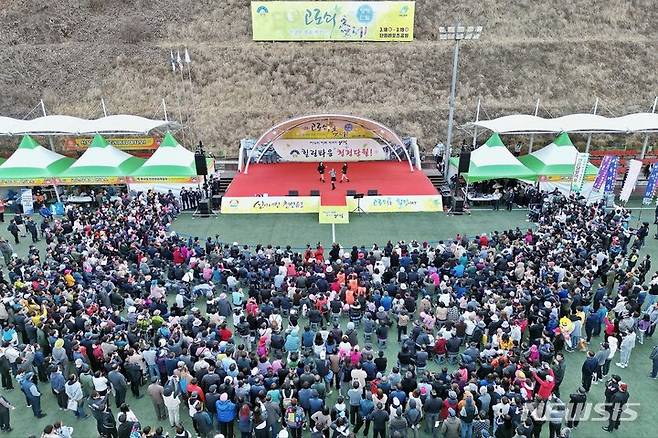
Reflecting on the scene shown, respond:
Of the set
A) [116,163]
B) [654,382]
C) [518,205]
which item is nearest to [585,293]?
[654,382]

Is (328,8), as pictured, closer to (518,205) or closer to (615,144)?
(518,205)

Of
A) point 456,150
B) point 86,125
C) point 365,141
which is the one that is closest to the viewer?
point 86,125

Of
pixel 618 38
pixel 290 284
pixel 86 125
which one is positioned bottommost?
Answer: pixel 290 284

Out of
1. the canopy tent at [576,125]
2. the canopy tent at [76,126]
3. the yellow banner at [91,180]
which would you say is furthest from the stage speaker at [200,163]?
the canopy tent at [576,125]

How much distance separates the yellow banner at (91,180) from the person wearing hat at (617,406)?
848 inches

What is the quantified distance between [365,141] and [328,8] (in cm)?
1067

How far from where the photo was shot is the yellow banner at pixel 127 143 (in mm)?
27062

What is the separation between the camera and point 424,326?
42.4ft

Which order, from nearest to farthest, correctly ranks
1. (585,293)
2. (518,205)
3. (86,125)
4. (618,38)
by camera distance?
1. (585,293)
2. (518,205)
3. (86,125)
4. (618,38)

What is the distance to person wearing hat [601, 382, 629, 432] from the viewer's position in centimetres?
1003

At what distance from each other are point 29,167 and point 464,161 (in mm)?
20728

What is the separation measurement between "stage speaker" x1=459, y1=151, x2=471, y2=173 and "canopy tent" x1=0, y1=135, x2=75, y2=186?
19.3 meters

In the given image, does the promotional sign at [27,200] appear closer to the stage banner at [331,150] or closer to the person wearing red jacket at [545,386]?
the stage banner at [331,150]

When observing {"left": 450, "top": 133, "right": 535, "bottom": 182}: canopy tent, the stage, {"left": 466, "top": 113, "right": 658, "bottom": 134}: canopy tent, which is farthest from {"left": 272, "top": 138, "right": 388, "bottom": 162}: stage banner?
{"left": 450, "top": 133, "right": 535, "bottom": 182}: canopy tent
